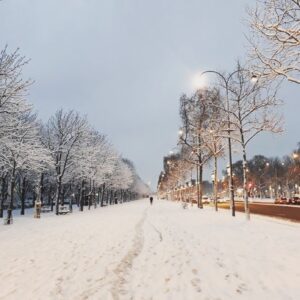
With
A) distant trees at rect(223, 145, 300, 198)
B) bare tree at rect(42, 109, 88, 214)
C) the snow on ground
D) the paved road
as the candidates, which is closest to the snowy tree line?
bare tree at rect(42, 109, 88, 214)

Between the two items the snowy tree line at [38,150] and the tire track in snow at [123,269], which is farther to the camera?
the snowy tree line at [38,150]

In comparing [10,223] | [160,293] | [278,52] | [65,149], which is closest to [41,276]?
[160,293]

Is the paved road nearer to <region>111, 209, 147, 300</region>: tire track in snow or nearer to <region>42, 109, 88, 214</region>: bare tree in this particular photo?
<region>111, 209, 147, 300</region>: tire track in snow

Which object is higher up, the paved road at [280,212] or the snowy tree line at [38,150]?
the snowy tree line at [38,150]

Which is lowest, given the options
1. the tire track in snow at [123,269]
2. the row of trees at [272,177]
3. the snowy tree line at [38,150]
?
the tire track in snow at [123,269]

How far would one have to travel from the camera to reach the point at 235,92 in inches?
1106

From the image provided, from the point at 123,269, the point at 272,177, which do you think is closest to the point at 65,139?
the point at 123,269

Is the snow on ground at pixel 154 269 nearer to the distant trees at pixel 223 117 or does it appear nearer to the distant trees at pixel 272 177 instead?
the distant trees at pixel 223 117

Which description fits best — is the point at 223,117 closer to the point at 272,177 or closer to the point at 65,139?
the point at 65,139

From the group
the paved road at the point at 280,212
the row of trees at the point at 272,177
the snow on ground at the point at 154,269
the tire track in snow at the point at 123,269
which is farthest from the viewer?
the row of trees at the point at 272,177

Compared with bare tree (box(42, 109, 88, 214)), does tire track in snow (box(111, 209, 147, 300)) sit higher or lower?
lower

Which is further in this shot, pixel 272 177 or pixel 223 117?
pixel 272 177

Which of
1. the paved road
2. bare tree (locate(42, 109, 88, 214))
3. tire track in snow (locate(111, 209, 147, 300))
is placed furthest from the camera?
Result: bare tree (locate(42, 109, 88, 214))

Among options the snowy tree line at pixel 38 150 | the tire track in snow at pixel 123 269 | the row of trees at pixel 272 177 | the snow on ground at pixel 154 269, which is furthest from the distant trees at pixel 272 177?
the tire track in snow at pixel 123 269
